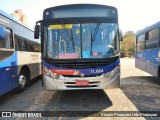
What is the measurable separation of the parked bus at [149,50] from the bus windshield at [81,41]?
4.01 metres

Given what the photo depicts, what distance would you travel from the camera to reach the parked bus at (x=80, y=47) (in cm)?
686

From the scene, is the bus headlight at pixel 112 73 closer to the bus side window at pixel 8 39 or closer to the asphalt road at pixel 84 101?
the asphalt road at pixel 84 101

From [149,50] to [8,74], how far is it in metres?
7.40

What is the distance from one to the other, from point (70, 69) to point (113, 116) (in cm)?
192

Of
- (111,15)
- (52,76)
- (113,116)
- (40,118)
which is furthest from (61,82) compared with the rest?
(111,15)

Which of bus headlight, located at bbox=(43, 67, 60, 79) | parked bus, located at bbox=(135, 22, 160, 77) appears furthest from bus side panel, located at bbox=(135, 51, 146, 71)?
bus headlight, located at bbox=(43, 67, 60, 79)

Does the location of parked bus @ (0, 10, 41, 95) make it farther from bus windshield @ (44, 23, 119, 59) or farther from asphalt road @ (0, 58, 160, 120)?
bus windshield @ (44, 23, 119, 59)

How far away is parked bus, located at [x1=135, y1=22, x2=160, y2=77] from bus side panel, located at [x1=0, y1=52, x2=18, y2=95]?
6249mm

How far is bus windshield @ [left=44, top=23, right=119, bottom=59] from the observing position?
275 inches

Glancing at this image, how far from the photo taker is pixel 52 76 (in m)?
6.97

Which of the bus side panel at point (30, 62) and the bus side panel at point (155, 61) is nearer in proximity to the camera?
the bus side panel at point (30, 62)

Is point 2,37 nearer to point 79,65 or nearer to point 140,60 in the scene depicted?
point 79,65

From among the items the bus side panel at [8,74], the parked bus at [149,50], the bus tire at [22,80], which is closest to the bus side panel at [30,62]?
the bus tire at [22,80]

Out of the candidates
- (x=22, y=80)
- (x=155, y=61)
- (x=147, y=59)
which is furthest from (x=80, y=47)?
(x=147, y=59)
